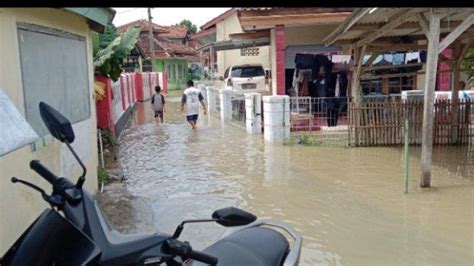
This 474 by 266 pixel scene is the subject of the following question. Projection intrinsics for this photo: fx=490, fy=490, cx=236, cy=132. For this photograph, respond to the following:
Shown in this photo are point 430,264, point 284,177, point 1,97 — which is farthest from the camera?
point 284,177

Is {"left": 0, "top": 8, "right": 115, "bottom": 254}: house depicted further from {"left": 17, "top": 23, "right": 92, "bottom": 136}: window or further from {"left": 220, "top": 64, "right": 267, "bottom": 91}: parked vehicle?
{"left": 220, "top": 64, "right": 267, "bottom": 91}: parked vehicle

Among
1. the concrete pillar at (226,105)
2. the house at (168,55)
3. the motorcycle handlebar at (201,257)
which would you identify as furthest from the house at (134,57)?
the house at (168,55)

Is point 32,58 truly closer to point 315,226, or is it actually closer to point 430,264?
point 315,226

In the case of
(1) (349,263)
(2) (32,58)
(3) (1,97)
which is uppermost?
(2) (32,58)

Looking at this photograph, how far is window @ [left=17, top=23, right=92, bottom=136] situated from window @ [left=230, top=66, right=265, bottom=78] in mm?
12798

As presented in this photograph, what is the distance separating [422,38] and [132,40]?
282 inches

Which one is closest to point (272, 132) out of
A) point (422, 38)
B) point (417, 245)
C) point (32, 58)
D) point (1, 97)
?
point (422, 38)

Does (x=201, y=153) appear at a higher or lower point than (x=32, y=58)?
lower

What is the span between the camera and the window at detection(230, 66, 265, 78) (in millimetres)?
19500

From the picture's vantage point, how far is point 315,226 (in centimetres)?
589

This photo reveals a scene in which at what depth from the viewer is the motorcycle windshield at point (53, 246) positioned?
188cm

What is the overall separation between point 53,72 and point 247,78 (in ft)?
46.1

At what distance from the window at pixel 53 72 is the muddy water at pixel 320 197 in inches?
60.0

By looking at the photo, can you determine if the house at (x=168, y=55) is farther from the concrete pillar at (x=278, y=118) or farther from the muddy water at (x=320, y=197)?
the muddy water at (x=320, y=197)
